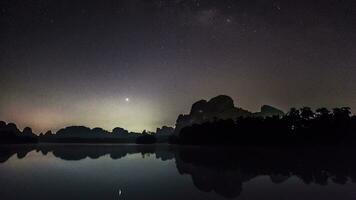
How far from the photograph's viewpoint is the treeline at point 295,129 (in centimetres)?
5519

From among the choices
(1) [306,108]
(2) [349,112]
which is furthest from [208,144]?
(2) [349,112]

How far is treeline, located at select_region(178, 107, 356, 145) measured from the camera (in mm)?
55188

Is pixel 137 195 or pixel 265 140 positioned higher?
pixel 265 140

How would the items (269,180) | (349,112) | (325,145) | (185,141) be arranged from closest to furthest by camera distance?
(269,180)
(325,145)
(349,112)
(185,141)

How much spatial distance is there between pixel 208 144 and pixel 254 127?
49.9 feet

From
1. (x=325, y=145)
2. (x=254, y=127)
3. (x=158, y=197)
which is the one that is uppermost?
(x=254, y=127)

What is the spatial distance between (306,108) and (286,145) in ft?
31.5

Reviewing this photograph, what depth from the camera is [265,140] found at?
6109 centimetres

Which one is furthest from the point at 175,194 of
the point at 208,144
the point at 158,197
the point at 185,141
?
the point at 185,141

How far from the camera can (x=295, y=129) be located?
59781 millimetres

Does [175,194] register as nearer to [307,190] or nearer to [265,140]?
[307,190]

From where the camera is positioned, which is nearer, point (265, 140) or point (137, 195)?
point (137, 195)

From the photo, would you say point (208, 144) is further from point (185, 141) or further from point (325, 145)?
point (325, 145)

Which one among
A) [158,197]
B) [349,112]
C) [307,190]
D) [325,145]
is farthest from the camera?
[349,112]
